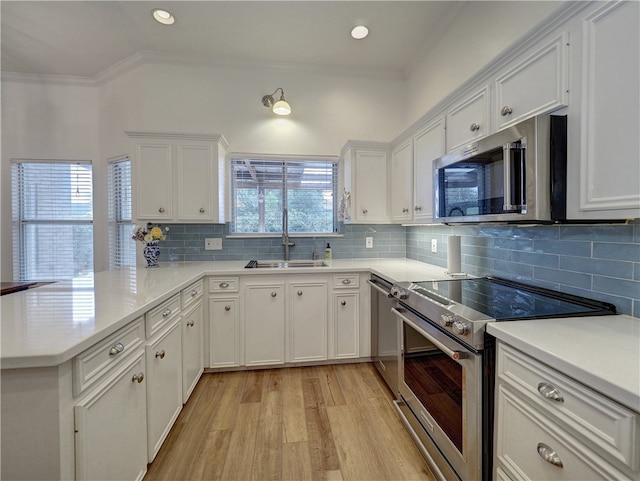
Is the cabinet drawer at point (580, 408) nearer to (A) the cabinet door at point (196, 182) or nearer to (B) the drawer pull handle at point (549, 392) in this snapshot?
(B) the drawer pull handle at point (549, 392)

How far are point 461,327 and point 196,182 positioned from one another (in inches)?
96.4

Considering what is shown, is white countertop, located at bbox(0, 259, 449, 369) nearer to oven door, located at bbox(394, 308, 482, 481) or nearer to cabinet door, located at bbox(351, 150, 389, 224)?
oven door, located at bbox(394, 308, 482, 481)

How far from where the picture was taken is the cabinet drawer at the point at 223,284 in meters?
2.38

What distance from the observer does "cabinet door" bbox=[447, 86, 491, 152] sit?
1.54 m

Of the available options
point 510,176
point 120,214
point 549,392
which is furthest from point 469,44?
point 120,214

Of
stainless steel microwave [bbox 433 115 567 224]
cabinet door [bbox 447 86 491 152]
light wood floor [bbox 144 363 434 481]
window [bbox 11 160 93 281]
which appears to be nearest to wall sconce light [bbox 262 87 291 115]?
cabinet door [bbox 447 86 491 152]

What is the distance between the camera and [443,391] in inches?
53.4

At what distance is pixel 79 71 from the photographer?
2906mm

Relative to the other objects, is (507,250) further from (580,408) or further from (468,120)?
(580,408)

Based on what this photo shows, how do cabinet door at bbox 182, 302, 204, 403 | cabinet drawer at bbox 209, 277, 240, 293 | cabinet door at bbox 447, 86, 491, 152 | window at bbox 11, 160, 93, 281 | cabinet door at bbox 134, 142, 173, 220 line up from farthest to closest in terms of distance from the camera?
window at bbox 11, 160, 93, 281 → cabinet door at bbox 134, 142, 173, 220 → cabinet drawer at bbox 209, 277, 240, 293 → cabinet door at bbox 182, 302, 204, 403 → cabinet door at bbox 447, 86, 491, 152

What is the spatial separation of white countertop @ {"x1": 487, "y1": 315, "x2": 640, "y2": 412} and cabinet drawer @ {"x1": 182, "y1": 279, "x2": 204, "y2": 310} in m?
1.85

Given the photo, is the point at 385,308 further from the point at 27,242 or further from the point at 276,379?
the point at 27,242

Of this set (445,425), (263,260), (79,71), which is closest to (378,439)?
(445,425)

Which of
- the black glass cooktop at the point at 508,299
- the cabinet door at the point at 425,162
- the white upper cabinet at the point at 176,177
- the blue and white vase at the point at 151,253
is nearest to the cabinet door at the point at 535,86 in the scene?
the cabinet door at the point at 425,162
